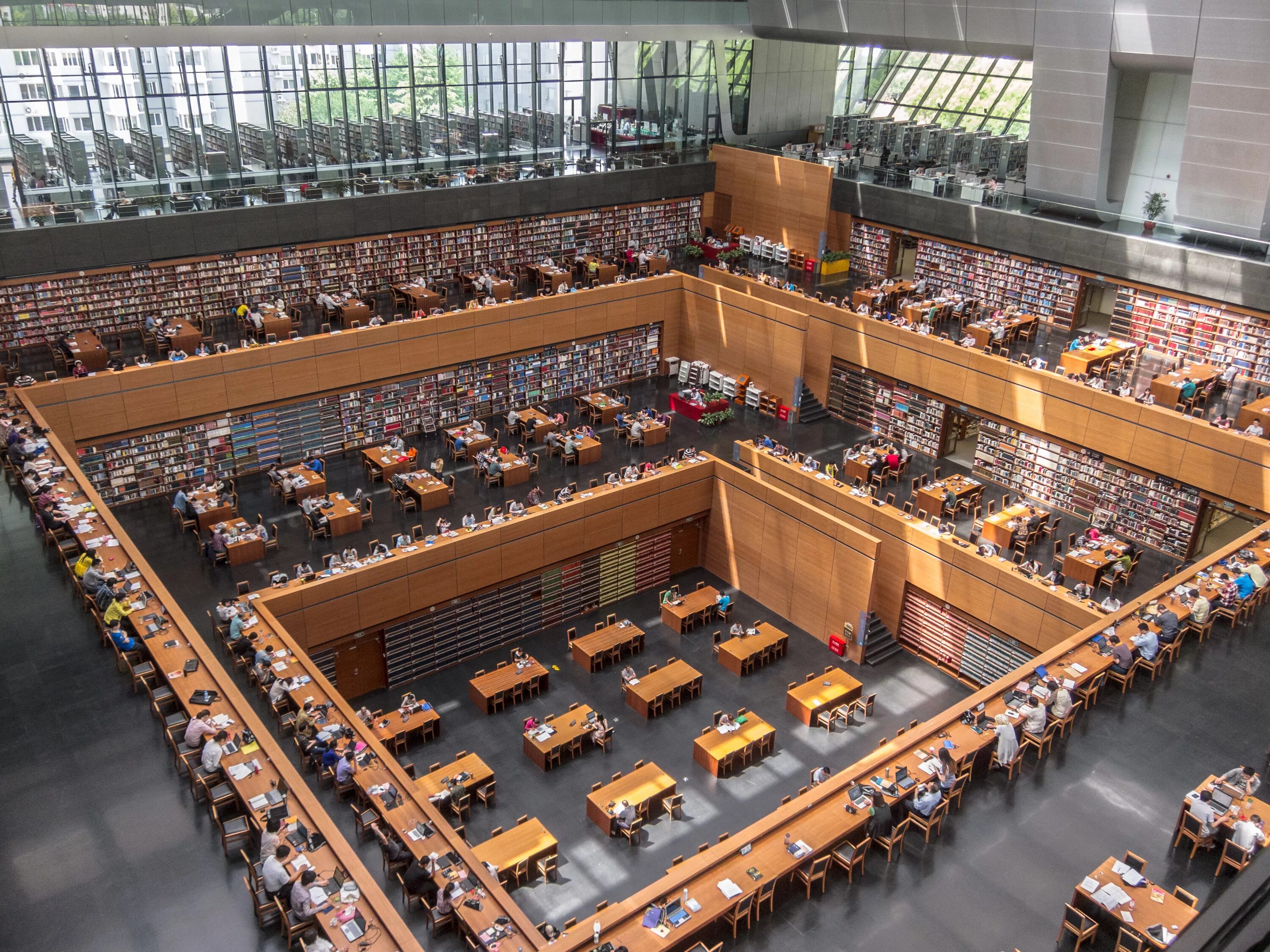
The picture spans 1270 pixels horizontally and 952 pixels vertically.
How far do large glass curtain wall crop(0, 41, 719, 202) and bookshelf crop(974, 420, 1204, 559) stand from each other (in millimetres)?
13297

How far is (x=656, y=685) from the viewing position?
1731 centimetres

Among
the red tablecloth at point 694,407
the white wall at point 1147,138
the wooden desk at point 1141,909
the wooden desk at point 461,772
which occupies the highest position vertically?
the white wall at point 1147,138

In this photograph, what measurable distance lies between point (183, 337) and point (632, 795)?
12.4m

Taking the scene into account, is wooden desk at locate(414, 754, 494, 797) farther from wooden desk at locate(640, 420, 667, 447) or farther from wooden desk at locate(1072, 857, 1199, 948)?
wooden desk at locate(640, 420, 667, 447)

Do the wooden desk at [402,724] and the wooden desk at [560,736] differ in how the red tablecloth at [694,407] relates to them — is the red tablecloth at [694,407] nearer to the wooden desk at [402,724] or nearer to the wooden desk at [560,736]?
the wooden desk at [560,736]

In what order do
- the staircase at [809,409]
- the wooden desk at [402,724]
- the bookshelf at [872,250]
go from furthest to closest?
the bookshelf at [872,250] < the staircase at [809,409] < the wooden desk at [402,724]

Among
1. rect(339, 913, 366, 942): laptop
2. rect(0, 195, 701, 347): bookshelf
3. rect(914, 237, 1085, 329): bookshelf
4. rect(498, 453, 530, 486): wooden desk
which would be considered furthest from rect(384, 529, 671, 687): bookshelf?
rect(914, 237, 1085, 329): bookshelf

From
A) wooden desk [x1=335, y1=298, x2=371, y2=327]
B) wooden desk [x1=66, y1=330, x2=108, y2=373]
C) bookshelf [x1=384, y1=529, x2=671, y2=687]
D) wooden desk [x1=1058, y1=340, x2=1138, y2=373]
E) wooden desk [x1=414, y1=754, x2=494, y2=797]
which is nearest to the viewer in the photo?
wooden desk [x1=414, y1=754, x2=494, y2=797]

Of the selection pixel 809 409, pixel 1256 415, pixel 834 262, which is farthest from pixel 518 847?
pixel 834 262

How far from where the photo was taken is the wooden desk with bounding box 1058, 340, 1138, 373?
2048 centimetres

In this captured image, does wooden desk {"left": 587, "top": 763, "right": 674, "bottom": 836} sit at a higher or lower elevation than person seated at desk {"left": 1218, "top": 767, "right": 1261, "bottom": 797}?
lower

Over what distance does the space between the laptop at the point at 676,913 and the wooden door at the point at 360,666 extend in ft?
29.2

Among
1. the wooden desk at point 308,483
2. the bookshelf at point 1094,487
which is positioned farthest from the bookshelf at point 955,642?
the wooden desk at point 308,483

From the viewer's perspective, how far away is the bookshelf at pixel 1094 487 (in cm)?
1892
